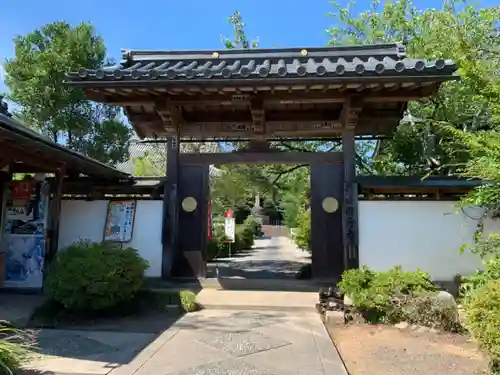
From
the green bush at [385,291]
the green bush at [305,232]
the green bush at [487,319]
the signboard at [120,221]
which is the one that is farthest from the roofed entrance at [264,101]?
the green bush at [305,232]

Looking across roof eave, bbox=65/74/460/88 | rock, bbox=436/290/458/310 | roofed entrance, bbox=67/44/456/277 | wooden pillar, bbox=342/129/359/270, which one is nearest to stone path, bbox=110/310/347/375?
wooden pillar, bbox=342/129/359/270

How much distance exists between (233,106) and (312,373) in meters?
5.46

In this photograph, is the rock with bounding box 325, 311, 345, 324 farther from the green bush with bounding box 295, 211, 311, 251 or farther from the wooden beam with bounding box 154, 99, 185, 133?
the green bush with bounding box 295, 211, 311, 251

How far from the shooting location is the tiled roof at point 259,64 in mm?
6543

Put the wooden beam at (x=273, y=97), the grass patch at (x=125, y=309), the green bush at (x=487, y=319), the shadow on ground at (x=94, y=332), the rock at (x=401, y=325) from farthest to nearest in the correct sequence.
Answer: the wooden beam at (x=273, y=97) → the grass patch at (x=125, y=309) → the rock at (x=401, y=325) → the shadow on ground at (x=94, y=332) → the green bush at (x=487, y=319)

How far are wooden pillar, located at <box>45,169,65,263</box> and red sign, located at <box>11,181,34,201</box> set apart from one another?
1.53 feet

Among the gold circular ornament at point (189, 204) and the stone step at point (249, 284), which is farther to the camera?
the gold circular ornament at point (189, 204)

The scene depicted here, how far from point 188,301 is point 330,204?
3.18 m

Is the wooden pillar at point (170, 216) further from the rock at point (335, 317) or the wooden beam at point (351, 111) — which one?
the wooden beam at point (351, 111)

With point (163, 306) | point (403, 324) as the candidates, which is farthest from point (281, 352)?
point (163, 306)

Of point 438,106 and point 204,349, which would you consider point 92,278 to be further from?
point 438,106

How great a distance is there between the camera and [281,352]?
4785 mm

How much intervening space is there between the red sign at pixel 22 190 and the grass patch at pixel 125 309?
2.33m

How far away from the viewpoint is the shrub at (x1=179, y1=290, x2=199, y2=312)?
267 inches
